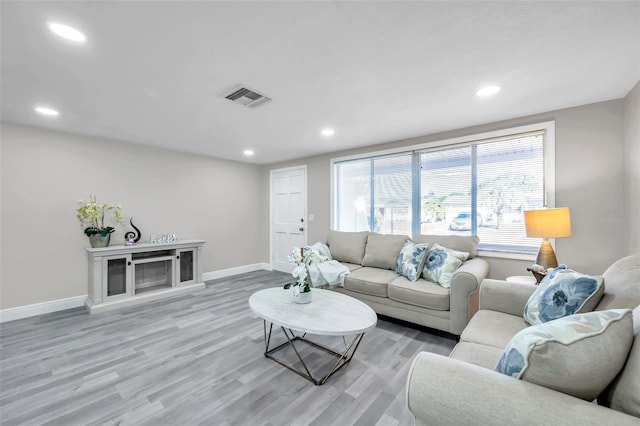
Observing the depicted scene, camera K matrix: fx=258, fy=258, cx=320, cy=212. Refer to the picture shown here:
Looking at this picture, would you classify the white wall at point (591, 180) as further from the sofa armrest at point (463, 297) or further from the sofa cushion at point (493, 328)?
the sofa cushion at point (493, 328)

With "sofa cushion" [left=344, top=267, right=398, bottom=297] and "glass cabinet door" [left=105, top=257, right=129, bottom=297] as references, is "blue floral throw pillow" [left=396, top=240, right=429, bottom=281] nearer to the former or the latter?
"sofa cushion" [left=344, top=267, right=398, bottom=297]

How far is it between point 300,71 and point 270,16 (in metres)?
0.57

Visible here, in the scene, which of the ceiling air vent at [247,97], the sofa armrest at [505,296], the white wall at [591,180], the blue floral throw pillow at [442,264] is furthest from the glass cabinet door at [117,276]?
the white wall at [591,180]

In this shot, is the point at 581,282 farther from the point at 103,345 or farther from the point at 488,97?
the point at 103,345

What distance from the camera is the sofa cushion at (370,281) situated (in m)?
3.03

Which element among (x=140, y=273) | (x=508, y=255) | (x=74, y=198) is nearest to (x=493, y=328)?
(x=508, y=255)

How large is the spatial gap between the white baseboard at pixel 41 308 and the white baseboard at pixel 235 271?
5.81ft

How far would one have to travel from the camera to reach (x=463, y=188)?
11.2 ft

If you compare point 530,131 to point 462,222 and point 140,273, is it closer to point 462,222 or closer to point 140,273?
point 462,222

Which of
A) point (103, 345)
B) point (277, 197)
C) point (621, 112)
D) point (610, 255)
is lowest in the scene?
point (103, 345)

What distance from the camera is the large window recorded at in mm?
2986

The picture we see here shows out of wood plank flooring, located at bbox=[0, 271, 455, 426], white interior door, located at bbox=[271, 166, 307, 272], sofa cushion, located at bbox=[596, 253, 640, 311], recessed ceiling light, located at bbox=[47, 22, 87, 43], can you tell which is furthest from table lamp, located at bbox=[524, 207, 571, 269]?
recessed ceiling light, located at bbox=[47, 22, 87, 43]

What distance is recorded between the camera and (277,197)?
5734mm

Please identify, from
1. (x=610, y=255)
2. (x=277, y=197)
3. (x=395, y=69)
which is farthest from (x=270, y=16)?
(x=277, y=197)
